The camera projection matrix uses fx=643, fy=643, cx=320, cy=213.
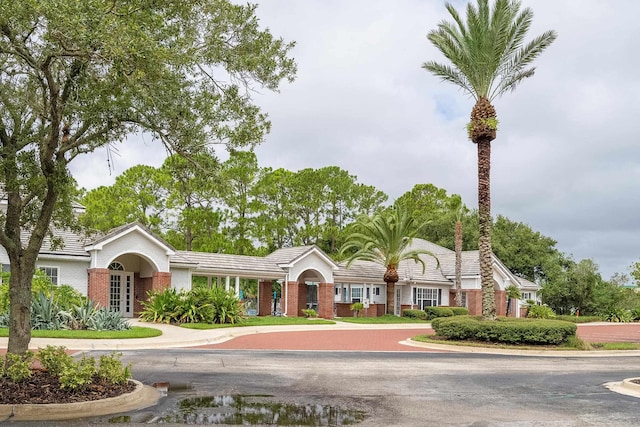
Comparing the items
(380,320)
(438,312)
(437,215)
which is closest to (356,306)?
(380,320)

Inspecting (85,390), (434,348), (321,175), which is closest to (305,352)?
(434,348)

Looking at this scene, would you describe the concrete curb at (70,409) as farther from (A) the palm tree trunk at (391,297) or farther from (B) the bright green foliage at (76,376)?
(A) the palm tree trunk at (391,297)

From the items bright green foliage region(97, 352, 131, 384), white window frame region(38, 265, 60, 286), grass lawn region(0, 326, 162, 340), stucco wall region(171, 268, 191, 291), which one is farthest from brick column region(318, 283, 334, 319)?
bright green foliage region(97, 352, 131, 384)

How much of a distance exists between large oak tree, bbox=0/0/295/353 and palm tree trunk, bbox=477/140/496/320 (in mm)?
15199

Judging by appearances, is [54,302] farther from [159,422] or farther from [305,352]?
[159,422]

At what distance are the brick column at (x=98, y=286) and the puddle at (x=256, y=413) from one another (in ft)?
67.4

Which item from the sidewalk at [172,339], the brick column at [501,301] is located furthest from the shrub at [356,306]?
the brick column at [501,301]

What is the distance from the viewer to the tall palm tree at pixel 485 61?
80.9 feet

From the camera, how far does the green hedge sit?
72.1ft

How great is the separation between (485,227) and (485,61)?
646 centimetres

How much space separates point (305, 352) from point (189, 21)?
11.4m

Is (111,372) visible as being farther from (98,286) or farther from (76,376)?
(98,286)

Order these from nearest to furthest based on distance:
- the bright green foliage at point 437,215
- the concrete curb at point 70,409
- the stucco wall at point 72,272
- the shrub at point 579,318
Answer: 1. the concrete curb at point 70,409
2. the stucco wall at point 72,272
3. the shrub at point 579,318
4. the bright green foliage at point 437,215

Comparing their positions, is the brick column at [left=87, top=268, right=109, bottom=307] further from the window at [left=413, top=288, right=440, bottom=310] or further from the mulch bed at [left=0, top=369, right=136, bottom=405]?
the window at [left=413, top=288, right=440, bottom=310]
